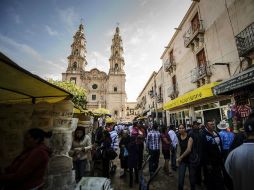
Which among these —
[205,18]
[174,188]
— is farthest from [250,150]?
[205,18]

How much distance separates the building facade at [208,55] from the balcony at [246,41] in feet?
0.52

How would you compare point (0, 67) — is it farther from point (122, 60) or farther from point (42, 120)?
point (122, 60)

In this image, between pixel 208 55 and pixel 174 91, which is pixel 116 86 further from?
pixel 208 55

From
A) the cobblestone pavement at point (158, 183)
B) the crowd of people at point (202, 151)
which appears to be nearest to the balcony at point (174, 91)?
the crowd of people at point (202, 151)

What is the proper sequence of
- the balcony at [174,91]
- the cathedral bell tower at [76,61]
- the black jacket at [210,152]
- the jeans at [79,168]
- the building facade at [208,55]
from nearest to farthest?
the black jacket at [210,152] → the jeans at [79,168] → the building facade at [208,55] → the balcony at [174,91] → the cathedral bell tower at [76,61]

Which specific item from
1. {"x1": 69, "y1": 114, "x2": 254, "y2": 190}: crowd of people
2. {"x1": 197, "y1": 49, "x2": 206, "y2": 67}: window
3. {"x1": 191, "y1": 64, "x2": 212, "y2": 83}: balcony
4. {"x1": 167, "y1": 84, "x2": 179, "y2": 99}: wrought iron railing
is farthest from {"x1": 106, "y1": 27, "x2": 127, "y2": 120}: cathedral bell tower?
{"x1": 69, "y1": 114, "x2": 254, "y2": 190}: crowd of people

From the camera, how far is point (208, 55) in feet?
33.9

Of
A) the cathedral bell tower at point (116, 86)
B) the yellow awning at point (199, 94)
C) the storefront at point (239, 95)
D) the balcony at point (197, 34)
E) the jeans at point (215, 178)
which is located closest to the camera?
the jeans at point (215, 178)

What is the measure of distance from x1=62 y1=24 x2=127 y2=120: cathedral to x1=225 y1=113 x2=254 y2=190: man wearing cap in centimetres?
3993

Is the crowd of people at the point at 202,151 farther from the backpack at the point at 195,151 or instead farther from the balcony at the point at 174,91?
the balcony at the point at 174,91

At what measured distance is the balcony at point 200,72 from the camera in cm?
1015

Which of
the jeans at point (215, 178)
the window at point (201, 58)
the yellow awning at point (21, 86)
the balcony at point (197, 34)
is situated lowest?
the jeans at point (215, 178)

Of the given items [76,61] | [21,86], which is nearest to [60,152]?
[21,86]

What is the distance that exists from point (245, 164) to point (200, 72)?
10.4m
